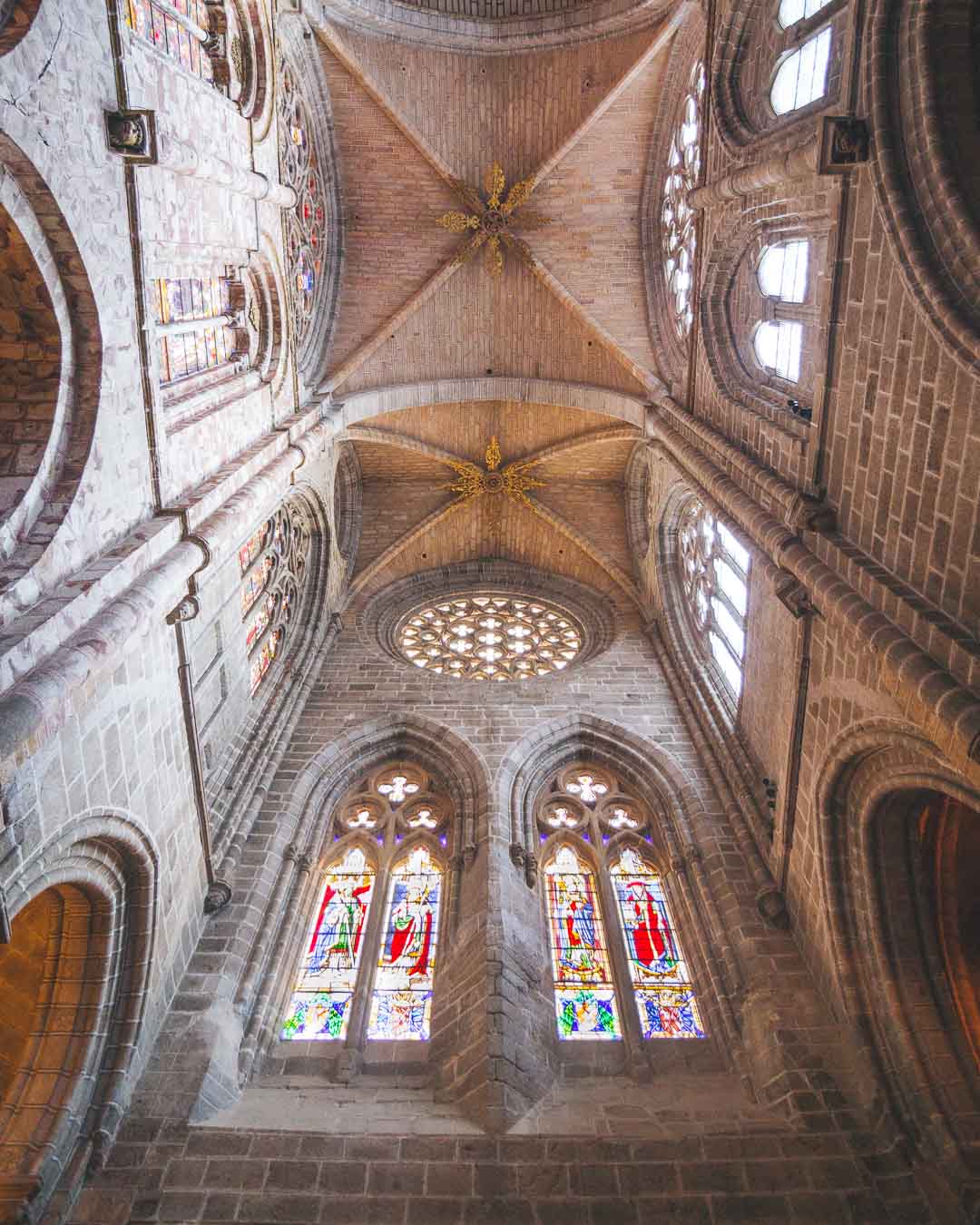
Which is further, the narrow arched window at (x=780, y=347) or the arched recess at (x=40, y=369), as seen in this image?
the narrow arched window at (x=780, y=347)

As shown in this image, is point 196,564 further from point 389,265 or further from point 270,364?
point 389,265

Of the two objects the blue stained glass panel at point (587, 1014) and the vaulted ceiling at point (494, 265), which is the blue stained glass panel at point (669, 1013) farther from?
the vaulted ceiling at point (494, 265)

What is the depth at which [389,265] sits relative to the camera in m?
13.1

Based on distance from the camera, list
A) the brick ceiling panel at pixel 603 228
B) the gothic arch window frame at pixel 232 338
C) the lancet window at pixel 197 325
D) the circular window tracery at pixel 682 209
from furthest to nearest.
Answer: the brick ceiling panel at pixel 603 228 < the circular window tracery at pixel 682 209 < the lancet window at pixel 197 325 < the gothic arch window frame at pixel 232 338

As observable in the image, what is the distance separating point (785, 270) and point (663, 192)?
5110 millimetres

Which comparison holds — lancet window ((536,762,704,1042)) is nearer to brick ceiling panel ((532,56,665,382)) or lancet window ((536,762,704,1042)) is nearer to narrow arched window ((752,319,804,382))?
narrow arched window ((752,319,804,382))

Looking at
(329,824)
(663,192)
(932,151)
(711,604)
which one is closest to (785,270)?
(932,151)

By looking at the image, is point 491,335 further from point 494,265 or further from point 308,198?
point 308,198

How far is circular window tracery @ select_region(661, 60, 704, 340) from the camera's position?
1062 cm

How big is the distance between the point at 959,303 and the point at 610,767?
21.5 ft

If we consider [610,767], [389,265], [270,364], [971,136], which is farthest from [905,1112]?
[389,265]

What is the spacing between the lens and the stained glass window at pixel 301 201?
1045 centimetres

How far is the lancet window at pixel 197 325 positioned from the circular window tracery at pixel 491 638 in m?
5.38

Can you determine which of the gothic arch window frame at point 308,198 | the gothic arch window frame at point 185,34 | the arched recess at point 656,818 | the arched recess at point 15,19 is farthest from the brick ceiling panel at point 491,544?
the arched recess at point 15,19
